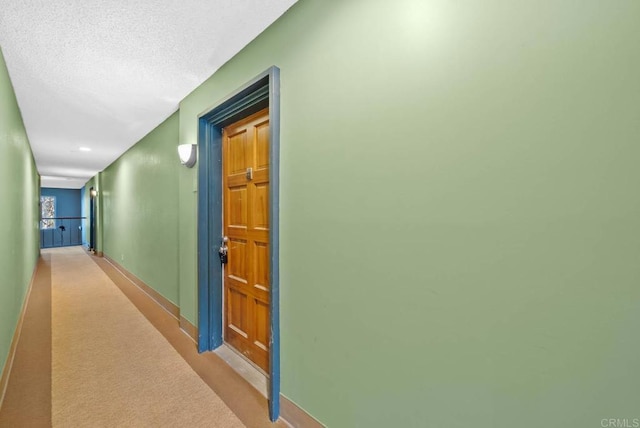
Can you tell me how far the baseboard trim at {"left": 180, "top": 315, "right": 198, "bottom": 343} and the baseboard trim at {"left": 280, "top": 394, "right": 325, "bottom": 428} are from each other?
4.30 ft

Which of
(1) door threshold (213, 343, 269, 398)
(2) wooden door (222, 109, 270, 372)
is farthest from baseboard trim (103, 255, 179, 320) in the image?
(2) wooden door (222, 109, 270, 372)

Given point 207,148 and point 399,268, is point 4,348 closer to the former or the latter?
point 207,148

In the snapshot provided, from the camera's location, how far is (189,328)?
2648mm

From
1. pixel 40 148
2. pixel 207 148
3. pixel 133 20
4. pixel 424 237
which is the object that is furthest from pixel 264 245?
pixel 40 148

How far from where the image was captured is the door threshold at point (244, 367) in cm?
191

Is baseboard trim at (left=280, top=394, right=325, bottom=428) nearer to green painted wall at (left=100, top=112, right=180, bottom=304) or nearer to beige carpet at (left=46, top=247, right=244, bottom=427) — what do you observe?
beige carpet at (left=46, top=247, right=244, bottom=427)

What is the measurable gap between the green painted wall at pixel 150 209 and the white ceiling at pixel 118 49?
55cm

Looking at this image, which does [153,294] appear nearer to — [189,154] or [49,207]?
[189,154]

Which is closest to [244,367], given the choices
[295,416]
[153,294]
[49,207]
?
[295,416]

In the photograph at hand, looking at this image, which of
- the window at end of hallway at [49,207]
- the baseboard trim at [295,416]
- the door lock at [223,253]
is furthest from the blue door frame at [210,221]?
the window at end of hallway at [49,207]

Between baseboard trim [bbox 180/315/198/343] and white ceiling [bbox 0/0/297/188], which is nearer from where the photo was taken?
white ceiling [bbox 0/0/297/188]

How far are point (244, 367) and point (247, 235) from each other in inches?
40.8

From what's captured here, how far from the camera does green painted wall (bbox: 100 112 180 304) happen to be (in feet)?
10.6

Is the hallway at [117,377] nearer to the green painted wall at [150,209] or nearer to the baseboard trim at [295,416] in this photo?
the baseboard trim at [295,416]
